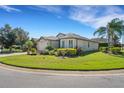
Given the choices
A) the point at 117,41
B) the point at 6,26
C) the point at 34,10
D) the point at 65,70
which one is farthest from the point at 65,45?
the point at 117,41

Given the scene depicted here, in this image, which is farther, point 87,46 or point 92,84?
point 87,46

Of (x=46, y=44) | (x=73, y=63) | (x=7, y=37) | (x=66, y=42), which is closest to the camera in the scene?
(x=73, y=63)

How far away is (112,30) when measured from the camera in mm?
46094

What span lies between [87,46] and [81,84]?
2799 cm

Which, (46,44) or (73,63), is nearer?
(73,63)

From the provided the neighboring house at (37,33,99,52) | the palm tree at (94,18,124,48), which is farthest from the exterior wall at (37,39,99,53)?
the palm tree at (94,18,124,48)

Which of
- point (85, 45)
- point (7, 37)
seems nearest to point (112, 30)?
point (85, 45)

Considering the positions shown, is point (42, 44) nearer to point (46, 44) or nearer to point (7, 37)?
point (46, 44)

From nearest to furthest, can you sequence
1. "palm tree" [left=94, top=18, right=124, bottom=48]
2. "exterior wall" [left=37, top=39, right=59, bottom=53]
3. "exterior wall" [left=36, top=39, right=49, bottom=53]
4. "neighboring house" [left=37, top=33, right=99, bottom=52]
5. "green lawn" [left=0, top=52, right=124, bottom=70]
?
"green lawn" [left=0, top=52, right=124, bottom=70]
"neighboring house" [left=37, top=33, right=99, bottom=52]
"exterior wall" [left=37, top=39, right=59, bottom=53]
"exterior wall" [left=36, top=39, right=49, bottom=53]
"palm tree" [left=94, top=18, right=124, bottom=48]

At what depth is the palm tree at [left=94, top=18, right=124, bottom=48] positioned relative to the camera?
4465 centimetres

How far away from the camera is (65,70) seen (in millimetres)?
12836

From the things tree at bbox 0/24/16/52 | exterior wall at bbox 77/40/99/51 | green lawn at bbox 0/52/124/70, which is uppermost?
tree at bbox 0/24/16/52

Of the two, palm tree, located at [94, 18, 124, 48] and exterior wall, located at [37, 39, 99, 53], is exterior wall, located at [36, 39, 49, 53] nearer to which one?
exterior wall, located at [37, 39, 99, 53]
